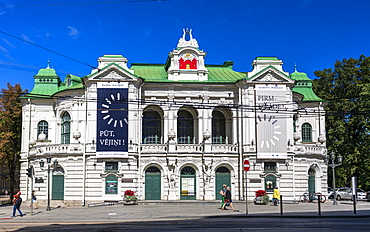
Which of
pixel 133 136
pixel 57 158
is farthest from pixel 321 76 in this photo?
pixel 57 158

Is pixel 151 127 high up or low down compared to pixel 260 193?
up

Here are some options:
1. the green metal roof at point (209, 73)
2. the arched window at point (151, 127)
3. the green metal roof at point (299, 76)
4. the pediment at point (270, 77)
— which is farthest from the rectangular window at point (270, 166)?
the green metal roof at point (299, 76)

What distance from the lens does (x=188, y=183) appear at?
148 feet

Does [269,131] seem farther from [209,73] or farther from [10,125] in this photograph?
[10,125]

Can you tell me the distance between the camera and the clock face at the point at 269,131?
1750 inches

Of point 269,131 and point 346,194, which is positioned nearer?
point 269,131

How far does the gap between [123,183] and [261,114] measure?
1460 centimetres

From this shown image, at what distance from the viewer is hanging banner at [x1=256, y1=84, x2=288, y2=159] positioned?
4438cm

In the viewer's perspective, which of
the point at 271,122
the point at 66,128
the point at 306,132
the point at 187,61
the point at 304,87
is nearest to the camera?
the point at 271,122

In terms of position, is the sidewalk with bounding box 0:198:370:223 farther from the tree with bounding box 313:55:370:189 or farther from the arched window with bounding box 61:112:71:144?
the tree with bounding box 313:55:370:189

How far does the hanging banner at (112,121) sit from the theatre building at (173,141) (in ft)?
0.31

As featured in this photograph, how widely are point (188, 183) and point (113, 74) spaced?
498 inches

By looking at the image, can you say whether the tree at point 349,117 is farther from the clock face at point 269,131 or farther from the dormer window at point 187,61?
the dormer window at point 187,61

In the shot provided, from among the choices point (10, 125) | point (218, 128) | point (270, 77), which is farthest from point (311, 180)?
point (10, 125)
